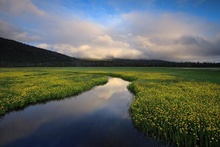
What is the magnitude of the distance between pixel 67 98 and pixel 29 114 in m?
6.19

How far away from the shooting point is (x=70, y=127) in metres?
10.6

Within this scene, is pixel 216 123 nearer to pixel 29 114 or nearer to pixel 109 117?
pixel 109 117

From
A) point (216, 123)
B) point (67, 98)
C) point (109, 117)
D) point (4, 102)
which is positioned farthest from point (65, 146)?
point (67, 98)

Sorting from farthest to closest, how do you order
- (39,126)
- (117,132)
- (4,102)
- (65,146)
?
(4,102) → (39,126) → (117,132) → (65,146)

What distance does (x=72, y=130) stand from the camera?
397 inches

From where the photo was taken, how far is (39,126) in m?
10.9

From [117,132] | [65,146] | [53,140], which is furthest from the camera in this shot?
[117,132]

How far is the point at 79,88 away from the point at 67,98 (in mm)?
4938

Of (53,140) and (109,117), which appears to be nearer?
(53,140)

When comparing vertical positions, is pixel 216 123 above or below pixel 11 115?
above

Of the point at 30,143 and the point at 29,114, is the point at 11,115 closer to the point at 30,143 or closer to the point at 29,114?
the point at 29,114

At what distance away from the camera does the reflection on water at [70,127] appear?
8703 mm

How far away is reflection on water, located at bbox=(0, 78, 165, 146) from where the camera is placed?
870cm

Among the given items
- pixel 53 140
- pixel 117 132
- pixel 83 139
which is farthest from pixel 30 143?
pixel 117 132
